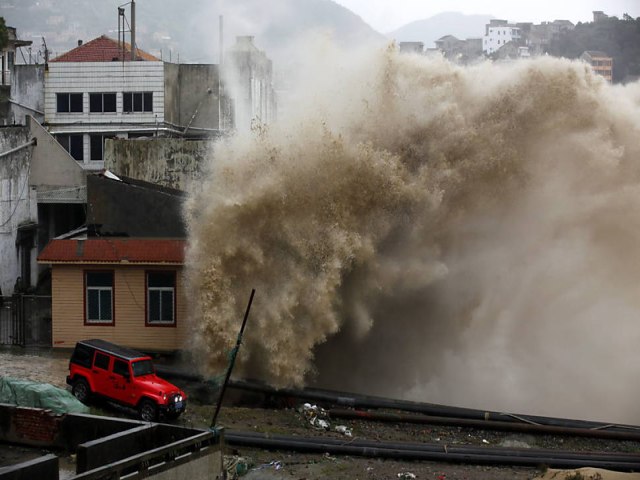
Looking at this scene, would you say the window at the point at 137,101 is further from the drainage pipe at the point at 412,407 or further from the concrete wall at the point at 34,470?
the concrete wall at the point at 34,470

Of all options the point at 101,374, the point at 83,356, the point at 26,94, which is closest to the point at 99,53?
the point at 26,94

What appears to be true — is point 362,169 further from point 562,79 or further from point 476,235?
point 562,79

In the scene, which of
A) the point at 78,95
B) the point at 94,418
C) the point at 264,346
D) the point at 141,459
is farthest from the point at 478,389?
the point at 78,95

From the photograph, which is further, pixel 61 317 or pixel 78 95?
pixel 78 95

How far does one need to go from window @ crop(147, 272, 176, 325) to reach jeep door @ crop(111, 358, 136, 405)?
554cm

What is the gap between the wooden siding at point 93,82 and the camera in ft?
124

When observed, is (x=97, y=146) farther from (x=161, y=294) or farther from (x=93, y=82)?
(x=161, y=294)

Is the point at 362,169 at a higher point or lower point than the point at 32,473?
higher

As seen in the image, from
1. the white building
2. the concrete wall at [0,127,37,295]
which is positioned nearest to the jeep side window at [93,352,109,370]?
the concrete wall at [0,127,37,295]

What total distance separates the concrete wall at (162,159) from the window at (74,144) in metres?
6.32

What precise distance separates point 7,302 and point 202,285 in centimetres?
803

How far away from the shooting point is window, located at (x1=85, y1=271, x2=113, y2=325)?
914 inches

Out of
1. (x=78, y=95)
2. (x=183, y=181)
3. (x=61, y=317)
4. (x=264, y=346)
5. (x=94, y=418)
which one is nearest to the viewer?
(x=94, y=418)

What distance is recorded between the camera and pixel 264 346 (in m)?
20.2
